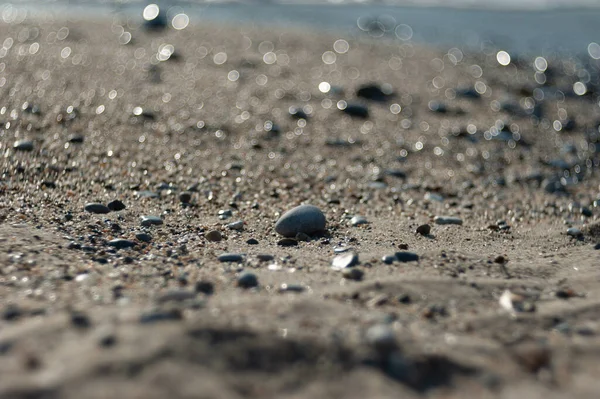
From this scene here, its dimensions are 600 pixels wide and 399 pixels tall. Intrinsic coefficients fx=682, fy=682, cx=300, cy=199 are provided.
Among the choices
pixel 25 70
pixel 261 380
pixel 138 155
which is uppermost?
pixel 25 70

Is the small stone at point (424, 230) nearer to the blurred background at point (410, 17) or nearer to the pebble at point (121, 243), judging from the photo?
the pebble at point (121, 243)

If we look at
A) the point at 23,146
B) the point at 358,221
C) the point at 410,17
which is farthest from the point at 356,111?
the point at 410,17

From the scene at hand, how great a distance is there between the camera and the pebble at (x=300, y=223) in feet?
9.91

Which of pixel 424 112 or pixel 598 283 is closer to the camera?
pixel 598 283

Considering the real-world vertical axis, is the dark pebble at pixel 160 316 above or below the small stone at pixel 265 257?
above

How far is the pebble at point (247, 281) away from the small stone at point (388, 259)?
21.4 inches

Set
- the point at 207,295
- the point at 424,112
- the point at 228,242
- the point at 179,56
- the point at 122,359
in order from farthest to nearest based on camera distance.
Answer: the point at 179,56, the point at 424,112, the point at 228,242, the point at 207,295, the point at 122,359

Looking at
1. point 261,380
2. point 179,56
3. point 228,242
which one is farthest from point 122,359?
point 179,56

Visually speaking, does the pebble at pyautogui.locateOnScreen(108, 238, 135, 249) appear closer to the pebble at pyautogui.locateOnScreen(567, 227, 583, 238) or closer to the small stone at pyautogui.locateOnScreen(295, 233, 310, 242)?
the small stone at pyautogui.locateOnScreen(295, 233, 310, 242)

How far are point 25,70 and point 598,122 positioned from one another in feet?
16.0

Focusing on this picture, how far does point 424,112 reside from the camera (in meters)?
5.67

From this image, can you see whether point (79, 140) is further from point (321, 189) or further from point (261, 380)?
point (261, 380)

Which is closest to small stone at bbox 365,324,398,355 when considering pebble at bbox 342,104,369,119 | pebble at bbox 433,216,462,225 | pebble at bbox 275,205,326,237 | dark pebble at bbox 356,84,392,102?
pebble at bbox 275,205,326,237

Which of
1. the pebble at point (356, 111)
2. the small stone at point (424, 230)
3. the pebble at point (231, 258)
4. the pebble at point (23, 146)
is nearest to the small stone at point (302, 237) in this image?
the pebble at point (231, 258)
